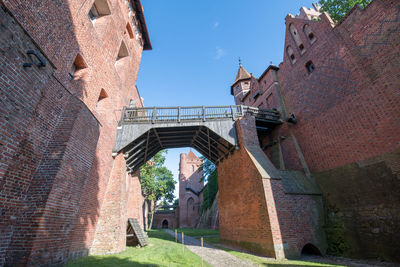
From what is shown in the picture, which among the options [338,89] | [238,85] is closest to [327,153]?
[338,89]

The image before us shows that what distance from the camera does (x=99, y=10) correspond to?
10.0 metres

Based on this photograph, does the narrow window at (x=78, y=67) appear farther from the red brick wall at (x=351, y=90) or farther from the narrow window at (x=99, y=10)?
the red brick wall at (x=351, y=90)

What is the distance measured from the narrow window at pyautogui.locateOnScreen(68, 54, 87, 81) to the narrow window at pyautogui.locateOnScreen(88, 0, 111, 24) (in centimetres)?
383

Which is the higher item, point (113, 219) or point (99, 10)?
point (99, 10)

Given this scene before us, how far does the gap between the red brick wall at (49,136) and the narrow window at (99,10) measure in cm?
193

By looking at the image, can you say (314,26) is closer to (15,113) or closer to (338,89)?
(338,89)

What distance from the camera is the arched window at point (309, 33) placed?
11.5 meters

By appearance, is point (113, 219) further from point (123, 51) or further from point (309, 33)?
point (309, 33)

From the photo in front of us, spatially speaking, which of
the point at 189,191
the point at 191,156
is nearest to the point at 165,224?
the point at 189,191

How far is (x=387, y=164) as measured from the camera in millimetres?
6906

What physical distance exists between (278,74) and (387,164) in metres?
9.57

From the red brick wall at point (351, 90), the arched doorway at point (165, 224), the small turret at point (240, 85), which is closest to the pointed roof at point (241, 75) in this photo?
the small turret at point (240, 85)

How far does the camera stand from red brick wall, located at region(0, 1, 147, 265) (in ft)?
12.8

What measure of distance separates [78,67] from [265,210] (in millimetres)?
9994
